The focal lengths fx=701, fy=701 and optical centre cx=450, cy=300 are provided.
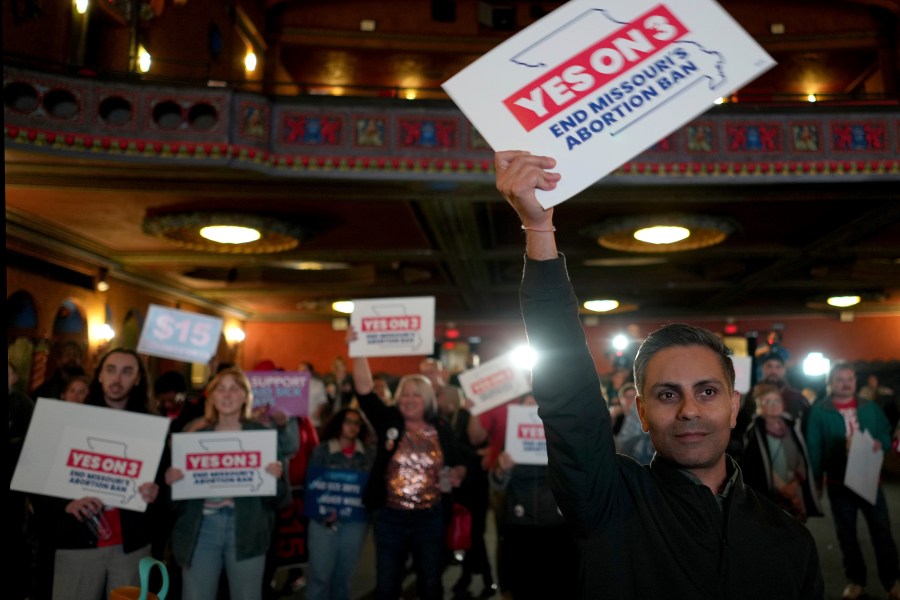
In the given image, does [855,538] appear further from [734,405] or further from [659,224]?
[659,224]

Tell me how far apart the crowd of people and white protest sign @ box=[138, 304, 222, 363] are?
454 millimetres

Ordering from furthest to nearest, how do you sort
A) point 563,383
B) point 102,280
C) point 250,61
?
1. point 250,61
2. point 102,280
3. point 563,383

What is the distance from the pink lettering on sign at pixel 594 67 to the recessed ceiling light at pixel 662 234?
945 cm

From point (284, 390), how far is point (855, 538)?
435cm

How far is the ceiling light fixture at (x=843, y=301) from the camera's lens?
17.7m

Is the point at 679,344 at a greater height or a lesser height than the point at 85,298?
lesser

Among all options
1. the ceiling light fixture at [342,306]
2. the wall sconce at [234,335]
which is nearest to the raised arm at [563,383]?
the ceiling light fixture at [342,306]

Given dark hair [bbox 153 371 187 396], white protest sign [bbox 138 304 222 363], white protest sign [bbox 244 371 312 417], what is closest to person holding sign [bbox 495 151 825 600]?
white protest sign [bbox 244 371 312 417]

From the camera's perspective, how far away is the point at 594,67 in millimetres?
1553

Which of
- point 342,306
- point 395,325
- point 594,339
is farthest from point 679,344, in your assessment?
point 594,339

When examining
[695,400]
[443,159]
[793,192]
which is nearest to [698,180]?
[793,192]

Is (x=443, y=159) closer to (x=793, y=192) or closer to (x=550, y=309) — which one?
(x=793, y=192)

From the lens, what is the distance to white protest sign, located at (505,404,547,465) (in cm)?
454

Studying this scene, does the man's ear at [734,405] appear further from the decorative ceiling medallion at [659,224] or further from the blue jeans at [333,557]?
the decorative ceiling medallion at [659,224]
